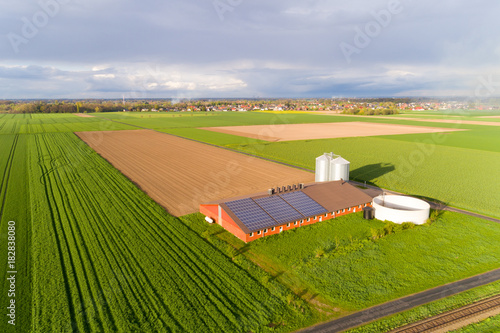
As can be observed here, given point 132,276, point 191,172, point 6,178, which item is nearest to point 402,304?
point 132,276

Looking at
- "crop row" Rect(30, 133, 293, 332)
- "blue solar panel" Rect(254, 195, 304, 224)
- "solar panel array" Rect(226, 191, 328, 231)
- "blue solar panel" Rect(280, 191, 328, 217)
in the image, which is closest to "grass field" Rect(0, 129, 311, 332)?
"crop row" Rect(30, 133, 293, 332)

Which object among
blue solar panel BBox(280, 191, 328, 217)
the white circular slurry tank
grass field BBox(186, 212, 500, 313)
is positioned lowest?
grass field BBox(186, 212, 500, 313)

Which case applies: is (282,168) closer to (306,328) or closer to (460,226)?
(460,226)

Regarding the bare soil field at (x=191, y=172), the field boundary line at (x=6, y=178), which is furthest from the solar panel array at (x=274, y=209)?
the field boundary line at (x=6, y=178)

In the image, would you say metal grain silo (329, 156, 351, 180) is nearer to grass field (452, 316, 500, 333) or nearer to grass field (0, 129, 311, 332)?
grass field (0, 129, 311, 332)

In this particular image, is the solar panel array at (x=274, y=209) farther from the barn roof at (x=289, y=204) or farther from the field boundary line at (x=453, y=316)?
the field boundary line at (x=453, y=316)

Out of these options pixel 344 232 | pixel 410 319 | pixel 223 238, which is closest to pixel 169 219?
pixel 223 238
